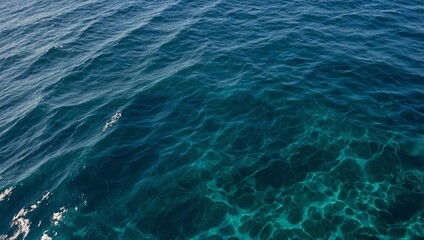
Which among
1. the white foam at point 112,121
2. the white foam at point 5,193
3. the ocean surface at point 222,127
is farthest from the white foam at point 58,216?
the white foam at point 112,121

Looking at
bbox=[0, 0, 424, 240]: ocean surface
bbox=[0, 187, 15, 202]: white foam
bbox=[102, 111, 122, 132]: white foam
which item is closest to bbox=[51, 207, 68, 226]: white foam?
bbox=[0, 0, 424, 240]: ocean surface

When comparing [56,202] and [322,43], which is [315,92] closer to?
[322,43]

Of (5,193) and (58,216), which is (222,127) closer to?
(58,216)

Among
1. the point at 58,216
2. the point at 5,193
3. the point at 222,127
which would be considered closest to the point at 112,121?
the point at 58,216

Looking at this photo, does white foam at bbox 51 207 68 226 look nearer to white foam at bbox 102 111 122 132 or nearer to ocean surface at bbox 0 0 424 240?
ocean surface at bbox 0 0 424 240

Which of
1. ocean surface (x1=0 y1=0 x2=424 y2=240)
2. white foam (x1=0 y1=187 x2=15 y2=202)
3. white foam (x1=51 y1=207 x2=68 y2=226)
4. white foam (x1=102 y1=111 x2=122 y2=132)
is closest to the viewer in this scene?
ocean surface (x1=0 y1=0 x2=424 y2=240)

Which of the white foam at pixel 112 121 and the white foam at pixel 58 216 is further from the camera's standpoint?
the white foam at pixel 112 121

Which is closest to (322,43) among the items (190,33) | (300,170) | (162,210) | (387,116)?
(387,116)

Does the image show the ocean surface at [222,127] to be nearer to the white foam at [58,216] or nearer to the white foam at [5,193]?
the white foam at [58,216]
